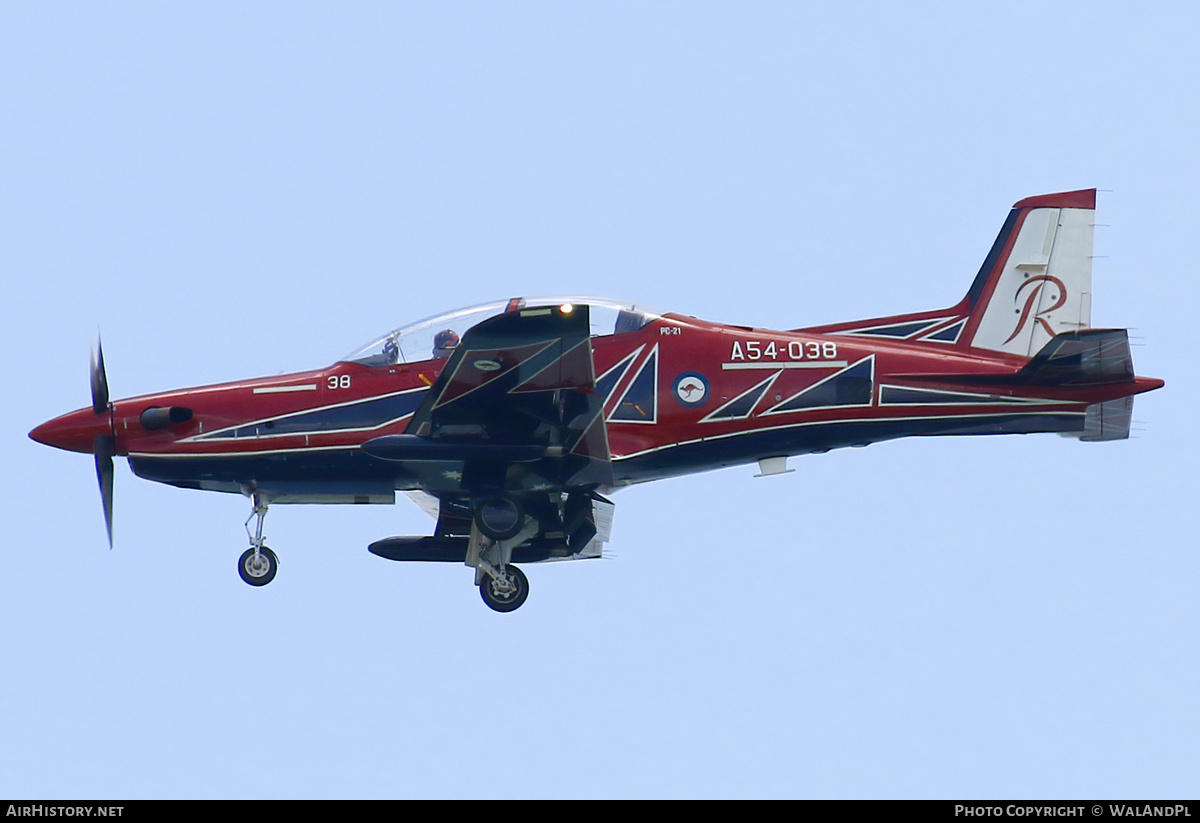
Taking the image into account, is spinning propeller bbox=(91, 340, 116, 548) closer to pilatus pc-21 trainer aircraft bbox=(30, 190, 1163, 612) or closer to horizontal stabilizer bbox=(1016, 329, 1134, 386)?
pilatus pc-21 trainer aircraft bbox=(30, 190, 1163, 612)

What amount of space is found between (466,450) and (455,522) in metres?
2.64

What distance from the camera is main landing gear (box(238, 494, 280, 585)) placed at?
62.7 feet

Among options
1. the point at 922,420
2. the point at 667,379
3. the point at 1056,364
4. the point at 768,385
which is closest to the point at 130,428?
the point at 667,379

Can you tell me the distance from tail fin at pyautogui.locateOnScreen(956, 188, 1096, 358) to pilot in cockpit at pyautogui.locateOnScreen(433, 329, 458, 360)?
6047 mm

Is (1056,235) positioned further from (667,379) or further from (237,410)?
(237,410)

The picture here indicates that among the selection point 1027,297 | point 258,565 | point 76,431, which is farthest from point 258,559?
point 1027,297

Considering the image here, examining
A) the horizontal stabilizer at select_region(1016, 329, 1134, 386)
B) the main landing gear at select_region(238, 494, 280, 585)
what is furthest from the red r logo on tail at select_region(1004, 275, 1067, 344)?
the main landing gear at select_region(238, 494, 280, 585)

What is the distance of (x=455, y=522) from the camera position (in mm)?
20250

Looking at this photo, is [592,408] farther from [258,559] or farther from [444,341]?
[258,559]

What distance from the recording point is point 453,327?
1855cm

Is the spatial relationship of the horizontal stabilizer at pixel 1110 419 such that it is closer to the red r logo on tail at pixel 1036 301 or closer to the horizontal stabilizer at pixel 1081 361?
the horizontal stabilizer at pixel 1081 361

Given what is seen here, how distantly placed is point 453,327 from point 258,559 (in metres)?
3.64

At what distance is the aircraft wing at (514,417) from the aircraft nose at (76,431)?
11.2ft

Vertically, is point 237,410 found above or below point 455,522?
above
